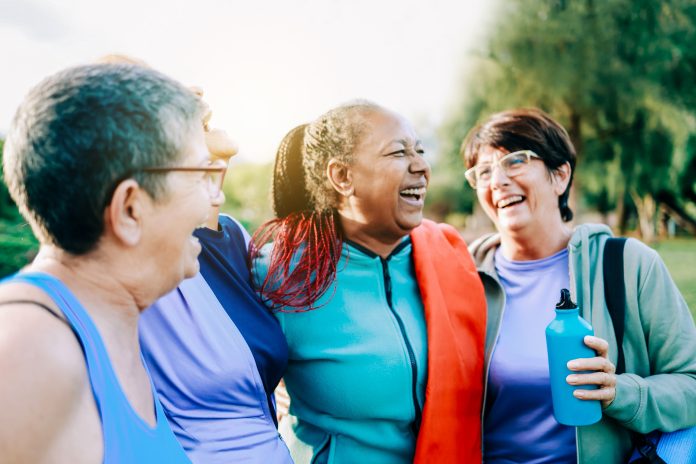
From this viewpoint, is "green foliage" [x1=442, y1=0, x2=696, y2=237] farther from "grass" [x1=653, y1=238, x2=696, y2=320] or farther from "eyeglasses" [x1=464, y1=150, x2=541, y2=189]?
"eyeglasses" [x1=464, y1=150, x2=541, y2=189]

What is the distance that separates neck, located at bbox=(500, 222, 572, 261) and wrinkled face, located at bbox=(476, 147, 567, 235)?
0.10 feet

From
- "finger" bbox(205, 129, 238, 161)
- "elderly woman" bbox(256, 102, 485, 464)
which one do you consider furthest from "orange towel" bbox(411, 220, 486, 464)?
"finger" bbox(205, 129, 238, 161)

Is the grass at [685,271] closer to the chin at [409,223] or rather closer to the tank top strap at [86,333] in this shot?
the chin at [409,223]

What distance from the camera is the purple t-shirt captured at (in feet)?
8.05

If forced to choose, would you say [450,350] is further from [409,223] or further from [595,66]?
[595,66]

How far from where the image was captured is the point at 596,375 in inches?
82.6

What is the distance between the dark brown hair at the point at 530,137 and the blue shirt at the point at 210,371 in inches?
61.2

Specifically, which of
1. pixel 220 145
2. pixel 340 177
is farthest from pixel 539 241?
pixel 220 145

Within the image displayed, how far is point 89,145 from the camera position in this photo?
1194 millimetres

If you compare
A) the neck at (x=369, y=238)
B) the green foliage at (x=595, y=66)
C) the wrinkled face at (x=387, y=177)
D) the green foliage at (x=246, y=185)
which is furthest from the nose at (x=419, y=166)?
the green foliage at (x=246, y=185)

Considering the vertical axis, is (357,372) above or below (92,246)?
below

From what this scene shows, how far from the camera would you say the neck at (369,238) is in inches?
106

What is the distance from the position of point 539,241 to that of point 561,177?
0.38m

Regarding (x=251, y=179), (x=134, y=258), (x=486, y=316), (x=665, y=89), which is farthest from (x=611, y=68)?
(x=251, y=179)
